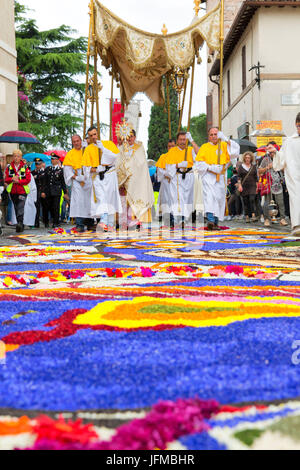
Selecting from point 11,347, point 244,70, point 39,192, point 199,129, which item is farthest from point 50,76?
point 199,129

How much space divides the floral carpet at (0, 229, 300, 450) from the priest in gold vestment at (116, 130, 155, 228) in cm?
788

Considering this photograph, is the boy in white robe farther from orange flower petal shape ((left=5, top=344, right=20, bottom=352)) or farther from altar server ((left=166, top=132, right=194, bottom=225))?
orange flower petal shape ((left=5, top=344, right=20, bottom=352))

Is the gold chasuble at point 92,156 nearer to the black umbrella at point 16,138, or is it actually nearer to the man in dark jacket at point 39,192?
the man in dark jacket at point 39,192

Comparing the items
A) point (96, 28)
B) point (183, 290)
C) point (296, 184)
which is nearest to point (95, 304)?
point (183, 290)

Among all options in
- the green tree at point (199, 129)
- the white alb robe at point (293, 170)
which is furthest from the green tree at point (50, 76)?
the green tree at point (199, 129)

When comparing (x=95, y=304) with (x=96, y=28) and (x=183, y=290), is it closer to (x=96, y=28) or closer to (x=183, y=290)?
(x=183, y=290)

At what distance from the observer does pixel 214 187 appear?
35.1ft

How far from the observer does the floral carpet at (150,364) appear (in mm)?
1296

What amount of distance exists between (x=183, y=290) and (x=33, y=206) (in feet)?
35.0

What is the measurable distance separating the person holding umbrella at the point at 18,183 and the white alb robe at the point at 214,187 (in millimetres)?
3586

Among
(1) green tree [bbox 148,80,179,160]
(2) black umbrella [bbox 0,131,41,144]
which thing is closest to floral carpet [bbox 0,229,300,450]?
(2) black umbrella [bbox 0,131,41,144]

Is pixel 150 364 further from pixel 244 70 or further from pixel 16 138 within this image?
pixel 244 70

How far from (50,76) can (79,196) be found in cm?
2294

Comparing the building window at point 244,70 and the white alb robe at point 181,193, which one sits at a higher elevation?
the building window at point 244,70
